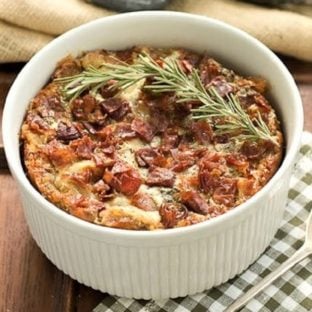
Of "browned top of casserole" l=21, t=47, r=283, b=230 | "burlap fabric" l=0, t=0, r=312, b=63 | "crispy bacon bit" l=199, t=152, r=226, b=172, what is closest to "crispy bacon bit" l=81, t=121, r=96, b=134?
"browned top of casserole" l=21, t=47, r=283, b=230

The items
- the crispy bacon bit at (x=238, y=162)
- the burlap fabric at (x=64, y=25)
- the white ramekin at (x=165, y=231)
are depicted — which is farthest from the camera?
the burlap fabric at (x=64, y=25)

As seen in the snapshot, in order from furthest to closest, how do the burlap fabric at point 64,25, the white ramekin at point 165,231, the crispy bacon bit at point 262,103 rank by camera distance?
the burlap fabric at point 64,25, the crispy bacon bit at point 262,103, the white ramekin at point 165,231

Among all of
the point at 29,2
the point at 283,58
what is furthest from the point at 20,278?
the point at 283,58

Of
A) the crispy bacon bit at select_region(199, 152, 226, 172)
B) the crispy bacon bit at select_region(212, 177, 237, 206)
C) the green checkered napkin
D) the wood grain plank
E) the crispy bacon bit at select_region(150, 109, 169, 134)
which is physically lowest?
the wood grain plank

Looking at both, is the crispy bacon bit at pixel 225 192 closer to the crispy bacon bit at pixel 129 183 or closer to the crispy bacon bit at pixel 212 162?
the crispy bacon bit at pixel 212 162

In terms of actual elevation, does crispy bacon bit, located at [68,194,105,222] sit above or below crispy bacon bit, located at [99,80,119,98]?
below

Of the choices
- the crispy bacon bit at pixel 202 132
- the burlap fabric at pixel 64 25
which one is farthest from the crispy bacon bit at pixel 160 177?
the burlap fabric at pixel 64 25

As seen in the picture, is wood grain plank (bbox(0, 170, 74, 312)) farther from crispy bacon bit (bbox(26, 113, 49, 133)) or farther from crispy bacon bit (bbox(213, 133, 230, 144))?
crispy bacon bit (bbox(213, 133, 230, 144))
